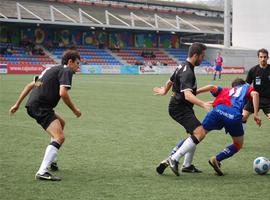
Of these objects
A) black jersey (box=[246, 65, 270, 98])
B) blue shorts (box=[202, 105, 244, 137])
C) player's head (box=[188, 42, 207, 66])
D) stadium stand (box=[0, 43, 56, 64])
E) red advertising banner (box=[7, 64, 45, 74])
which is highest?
player's head (box=[188, 42, 207, 66])

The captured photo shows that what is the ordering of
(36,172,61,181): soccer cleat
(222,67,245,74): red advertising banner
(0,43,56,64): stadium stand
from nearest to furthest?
(36,172,61,181): soccer cleat
(0,43,56,64): stadium stand
(222,67,245,74): red advertising banner

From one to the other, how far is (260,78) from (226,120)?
3.01 metres

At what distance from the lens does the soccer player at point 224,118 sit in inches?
249

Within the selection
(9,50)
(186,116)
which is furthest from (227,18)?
(186,116)

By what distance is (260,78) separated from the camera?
30.0 ft

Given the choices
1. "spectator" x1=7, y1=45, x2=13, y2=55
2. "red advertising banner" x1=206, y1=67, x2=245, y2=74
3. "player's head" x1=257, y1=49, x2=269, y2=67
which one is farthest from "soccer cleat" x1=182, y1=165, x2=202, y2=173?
"red advertising banner" x1=206, y1=67, x2=245, y2=74

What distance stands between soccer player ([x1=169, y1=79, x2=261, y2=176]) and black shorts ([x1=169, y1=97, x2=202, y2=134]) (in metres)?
0.13

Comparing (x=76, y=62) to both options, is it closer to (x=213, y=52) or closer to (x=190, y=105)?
(x=190, y=105)

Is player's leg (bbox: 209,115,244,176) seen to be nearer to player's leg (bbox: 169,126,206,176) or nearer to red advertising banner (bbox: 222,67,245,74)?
player's leg (bbox: 169,126,206,176)

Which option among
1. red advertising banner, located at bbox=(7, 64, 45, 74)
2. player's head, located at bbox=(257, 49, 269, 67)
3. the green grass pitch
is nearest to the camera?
the green grass pitch

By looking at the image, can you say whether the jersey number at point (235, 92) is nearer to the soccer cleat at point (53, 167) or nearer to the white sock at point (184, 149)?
the white sock at point (184, 149)

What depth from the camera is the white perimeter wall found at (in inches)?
1786

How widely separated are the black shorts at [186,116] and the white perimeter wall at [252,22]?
132 feet

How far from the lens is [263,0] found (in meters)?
44.4
